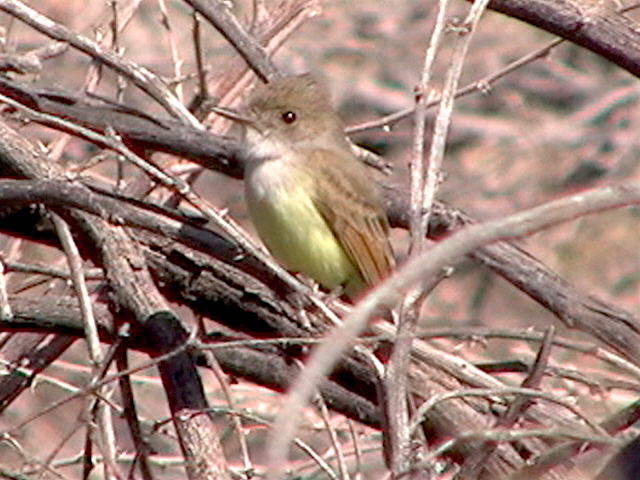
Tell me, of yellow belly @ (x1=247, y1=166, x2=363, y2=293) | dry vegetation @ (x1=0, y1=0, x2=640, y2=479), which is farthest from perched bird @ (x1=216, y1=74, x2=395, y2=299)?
dry vegetation @ (x1=0, y1=0, x2=640, y2=479)

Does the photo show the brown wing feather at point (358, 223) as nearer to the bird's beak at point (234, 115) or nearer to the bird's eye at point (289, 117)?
the bird's eye at point (289, 117)

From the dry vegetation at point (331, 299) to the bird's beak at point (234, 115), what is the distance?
0.11 metres

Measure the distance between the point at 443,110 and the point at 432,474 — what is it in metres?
0.67

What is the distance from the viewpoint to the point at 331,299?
4535 mm

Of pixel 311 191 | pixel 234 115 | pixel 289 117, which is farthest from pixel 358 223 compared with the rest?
pixel 234 115

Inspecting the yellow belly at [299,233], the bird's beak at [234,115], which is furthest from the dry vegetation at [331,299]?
the yellow belly at [299,233]

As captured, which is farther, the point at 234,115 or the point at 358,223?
the point at 358,223

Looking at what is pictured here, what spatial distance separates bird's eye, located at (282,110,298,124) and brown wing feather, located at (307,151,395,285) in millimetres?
255

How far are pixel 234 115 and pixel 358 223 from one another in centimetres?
70

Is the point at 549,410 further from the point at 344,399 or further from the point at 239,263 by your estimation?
the point at 239,263

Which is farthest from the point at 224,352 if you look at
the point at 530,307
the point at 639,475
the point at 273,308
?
the point at 530,307

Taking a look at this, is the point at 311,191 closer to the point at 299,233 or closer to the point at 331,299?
the point at 299,233

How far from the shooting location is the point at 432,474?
8.91ft

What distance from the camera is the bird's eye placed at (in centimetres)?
560
